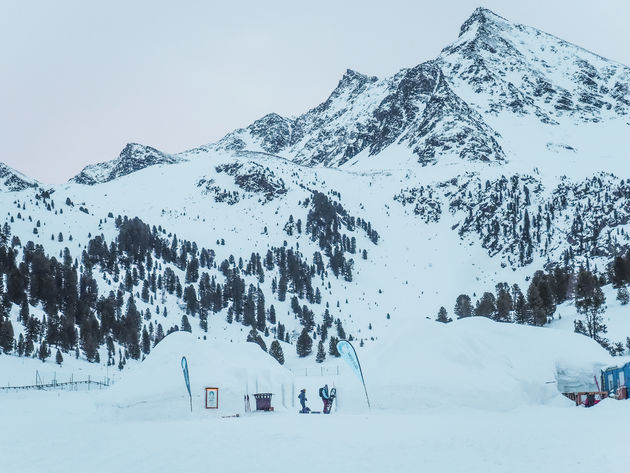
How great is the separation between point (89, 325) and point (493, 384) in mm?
59725

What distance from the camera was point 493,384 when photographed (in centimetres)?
3008

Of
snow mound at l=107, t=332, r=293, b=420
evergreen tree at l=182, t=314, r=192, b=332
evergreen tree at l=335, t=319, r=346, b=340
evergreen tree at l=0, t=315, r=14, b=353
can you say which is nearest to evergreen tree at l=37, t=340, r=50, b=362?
evergreen tree at l=0, t=315, r=14, b=353

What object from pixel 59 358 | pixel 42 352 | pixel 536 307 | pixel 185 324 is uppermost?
pixel 536 307

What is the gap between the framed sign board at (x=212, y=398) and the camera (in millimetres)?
31641

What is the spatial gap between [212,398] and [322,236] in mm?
104986

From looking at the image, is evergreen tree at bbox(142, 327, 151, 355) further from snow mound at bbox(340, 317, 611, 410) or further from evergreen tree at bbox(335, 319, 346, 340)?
snow mound at bbox(340, 317, 611, 410)

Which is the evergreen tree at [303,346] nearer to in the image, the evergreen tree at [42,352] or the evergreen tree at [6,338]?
the evergreen tree at [42,352]

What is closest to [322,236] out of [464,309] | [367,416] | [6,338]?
[464,309]

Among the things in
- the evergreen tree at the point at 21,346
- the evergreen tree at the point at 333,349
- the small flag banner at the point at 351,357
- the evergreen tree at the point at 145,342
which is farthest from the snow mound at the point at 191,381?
the evergreen tree at the point at 333,349

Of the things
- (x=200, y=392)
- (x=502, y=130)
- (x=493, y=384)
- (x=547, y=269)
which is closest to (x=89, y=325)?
(x=200, y=392)

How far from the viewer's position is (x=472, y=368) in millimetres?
31312

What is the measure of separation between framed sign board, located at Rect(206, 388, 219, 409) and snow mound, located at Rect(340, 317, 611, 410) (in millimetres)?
7562

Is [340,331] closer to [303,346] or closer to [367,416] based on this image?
[303,346]

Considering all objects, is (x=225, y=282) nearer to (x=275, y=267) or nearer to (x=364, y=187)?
(x=275, y=267)
